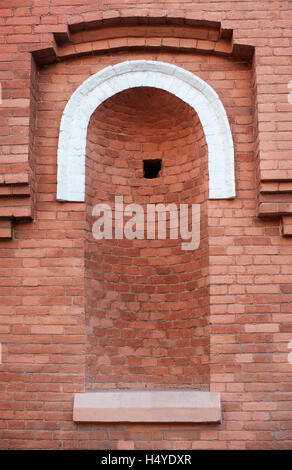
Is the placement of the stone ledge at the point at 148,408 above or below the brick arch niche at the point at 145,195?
below

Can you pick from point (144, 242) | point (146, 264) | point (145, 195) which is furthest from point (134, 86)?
point (146, 264)

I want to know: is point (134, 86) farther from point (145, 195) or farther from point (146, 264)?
point (146, 264)

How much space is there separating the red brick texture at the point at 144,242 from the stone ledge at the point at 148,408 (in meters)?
0.08

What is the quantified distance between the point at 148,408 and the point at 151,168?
7.97 ft

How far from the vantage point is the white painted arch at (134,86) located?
18.9 ft

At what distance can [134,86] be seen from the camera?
6.01m

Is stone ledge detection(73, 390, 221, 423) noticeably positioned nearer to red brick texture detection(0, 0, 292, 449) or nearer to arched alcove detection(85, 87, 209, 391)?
red brick texture detection(0, 0, 292, 449)

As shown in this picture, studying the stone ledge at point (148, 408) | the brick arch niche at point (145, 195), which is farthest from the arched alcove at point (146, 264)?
the stone ledge at point (148, 408)

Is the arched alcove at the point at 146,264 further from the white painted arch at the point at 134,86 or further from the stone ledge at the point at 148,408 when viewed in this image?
the stone ledge at the point at 148,408

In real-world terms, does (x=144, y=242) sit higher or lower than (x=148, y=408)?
higher

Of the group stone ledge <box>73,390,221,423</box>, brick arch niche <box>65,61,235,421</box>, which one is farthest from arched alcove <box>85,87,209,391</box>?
stone ledge <box>73,390,221,423</box>

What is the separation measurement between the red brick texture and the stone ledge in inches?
3.2

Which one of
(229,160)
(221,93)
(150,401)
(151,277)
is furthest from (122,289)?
(221,93)
